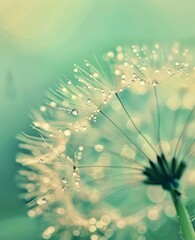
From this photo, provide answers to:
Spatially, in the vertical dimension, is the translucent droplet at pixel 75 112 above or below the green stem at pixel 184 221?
above

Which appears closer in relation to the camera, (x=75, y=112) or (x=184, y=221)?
(x=184, y=221)

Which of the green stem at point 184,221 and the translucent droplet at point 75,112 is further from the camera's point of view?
the translucent droplet at point 75,112

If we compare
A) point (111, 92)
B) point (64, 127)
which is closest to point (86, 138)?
point (64, 127)

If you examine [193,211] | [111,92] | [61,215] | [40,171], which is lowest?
[193,211]

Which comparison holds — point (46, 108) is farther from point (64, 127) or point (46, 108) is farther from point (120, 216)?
point (120, 216)

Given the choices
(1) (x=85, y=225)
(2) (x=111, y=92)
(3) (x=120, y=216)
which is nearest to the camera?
(2) (x=111, y=92)

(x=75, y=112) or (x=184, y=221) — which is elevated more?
(x=75, y=112)

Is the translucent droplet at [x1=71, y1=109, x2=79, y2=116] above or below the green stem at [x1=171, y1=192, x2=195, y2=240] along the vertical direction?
above

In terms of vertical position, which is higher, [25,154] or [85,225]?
[25,154]

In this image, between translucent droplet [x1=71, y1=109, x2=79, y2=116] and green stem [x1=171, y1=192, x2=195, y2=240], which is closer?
green stem [x1=171, y1=192, x2=195, y2=240]

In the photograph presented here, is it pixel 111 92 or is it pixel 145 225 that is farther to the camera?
pixel 145 225

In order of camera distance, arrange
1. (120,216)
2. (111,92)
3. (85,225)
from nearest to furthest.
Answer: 1. (111,92)
2. (85,225)
3. (120,216)
